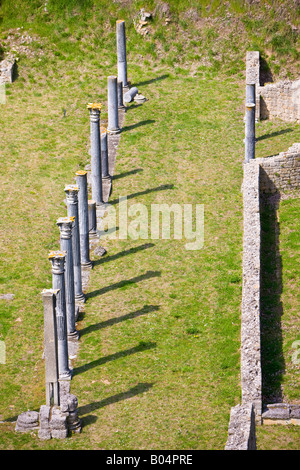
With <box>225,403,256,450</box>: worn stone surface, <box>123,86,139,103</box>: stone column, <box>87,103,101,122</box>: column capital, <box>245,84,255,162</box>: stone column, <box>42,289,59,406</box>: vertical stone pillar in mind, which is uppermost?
<box>123,86,139,103</box>: stone column

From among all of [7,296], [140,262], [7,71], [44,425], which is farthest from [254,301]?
[7,71]

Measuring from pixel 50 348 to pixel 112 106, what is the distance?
46.5ft

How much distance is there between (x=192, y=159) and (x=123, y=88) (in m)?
5.77

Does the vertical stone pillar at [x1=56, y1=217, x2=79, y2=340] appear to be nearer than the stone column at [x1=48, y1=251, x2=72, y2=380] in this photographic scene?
No

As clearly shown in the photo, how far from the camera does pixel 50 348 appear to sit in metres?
21.3

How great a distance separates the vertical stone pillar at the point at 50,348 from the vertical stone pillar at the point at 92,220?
7475mm

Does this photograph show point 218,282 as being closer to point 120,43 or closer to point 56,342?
point 56,342

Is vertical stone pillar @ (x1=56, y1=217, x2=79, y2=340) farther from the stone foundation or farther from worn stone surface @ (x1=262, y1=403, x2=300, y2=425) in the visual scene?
worn stone surface @ (x1=262, y1=403, x2=300, y2=425)

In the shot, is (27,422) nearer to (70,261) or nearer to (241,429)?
(70,261)

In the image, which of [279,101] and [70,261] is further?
[279,101]

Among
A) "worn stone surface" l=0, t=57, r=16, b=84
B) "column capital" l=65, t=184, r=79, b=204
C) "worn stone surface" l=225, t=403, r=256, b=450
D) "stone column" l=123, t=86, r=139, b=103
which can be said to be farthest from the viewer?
"worn stone surface" l=0, t=57, r=16, b=84

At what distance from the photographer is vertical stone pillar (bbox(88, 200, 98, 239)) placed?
28.4 m

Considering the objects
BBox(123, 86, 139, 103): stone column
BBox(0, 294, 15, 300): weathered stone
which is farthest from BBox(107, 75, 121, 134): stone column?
BBox(0, 294, 15, 300): weathered stone
